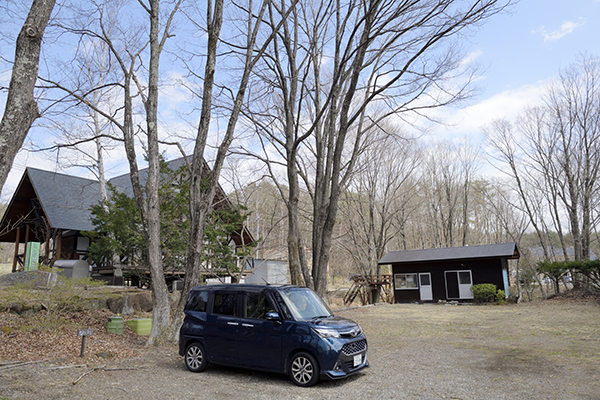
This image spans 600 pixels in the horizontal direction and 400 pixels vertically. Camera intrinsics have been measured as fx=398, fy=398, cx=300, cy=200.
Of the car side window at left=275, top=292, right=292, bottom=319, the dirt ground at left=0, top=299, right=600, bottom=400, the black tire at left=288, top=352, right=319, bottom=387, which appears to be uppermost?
the car side window at left=275, top=292, right=292, bottom=319

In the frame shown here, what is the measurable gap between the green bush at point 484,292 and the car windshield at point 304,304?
1791 cm

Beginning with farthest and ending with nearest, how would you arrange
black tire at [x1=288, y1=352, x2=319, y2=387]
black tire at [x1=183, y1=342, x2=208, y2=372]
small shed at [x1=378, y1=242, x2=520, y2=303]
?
1. small shed at [x1=378, y1=242, x2=520, y2=303]
2. black tire at [x1=183, y1=342, x2=208, y2=372]
3. black tire at [x1=288, y1=352, x2=319, y2=387]

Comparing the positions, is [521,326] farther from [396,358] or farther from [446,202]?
[446,202]

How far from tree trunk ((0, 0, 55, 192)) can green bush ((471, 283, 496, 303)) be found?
22.7 metres

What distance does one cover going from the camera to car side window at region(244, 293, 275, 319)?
695 centimetres

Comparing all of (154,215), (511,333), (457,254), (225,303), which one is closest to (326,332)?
(225,303)

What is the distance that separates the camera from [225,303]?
24.5 feet

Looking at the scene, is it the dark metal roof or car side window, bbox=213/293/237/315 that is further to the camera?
the dark metal roof

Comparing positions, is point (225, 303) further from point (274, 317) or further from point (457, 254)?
point (457, 254)

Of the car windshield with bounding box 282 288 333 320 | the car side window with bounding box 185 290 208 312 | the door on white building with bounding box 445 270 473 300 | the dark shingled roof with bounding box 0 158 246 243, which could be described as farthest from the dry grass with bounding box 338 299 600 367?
the dark shingled roof with bounding box 0 158 246 243

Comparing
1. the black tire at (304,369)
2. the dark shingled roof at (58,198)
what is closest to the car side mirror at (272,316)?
the black tire at (304,369)

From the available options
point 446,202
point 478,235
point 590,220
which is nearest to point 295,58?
point 590,220

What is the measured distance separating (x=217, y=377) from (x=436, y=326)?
28.4 feet

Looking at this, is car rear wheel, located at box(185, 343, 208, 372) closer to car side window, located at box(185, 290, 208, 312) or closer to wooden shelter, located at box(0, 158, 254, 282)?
car side window, located at box(185, 290, 208, 312)
